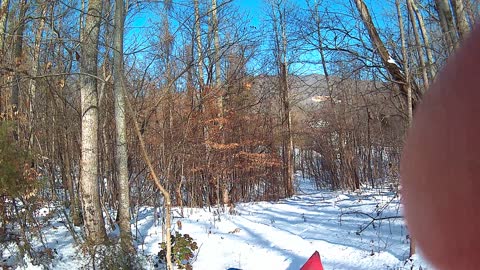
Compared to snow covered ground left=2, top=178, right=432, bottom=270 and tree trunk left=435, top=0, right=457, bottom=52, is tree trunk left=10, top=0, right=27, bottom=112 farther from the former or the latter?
tree trunk left=435, top=0, right=457, bottom=52

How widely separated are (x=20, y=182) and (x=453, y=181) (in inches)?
237

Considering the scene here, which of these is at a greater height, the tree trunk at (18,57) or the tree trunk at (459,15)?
the tree trunk at (18,57)

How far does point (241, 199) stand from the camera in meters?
14.5

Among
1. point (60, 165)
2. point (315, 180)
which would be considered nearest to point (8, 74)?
point (60, 165)

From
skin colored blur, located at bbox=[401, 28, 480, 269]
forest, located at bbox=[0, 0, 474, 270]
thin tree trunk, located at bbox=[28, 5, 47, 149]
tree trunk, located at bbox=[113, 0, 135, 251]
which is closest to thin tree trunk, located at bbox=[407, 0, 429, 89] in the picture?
forest, located at bbox=[0, 0, 474, 270]

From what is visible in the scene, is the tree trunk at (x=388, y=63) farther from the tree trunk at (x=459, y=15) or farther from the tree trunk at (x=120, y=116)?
the tree trunk at (x=120, y=116)

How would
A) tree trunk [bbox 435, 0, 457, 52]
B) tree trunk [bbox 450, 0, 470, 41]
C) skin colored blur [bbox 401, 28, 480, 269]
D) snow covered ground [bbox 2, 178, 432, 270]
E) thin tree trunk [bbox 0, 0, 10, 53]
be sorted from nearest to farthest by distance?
skin colored blur [bbox 401, 28, 480, 269], tree trunk [bbox 450, 0, 470, 41], tree trunk [bbox 435, 0, 457, 52], snow covered ground [bbox 2, 178, 432, 270], thin tree trunk [bbox 0, 0, 10, 53]

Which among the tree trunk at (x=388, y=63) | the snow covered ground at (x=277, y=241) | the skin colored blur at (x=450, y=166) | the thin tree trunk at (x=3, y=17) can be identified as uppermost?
the thin tree trunk at (x=3, y=17)

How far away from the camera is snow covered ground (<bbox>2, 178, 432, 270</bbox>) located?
18.4ft

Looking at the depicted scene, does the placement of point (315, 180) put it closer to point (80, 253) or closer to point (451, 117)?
point (80, 253)

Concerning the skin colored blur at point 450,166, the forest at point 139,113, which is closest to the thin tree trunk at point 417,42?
the forest at point 139,113

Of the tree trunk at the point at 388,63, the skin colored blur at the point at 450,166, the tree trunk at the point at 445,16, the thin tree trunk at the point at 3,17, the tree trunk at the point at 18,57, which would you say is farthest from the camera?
the thin tree trunk at the point at 3,17

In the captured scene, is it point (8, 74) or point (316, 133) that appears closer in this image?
point (8, 74)

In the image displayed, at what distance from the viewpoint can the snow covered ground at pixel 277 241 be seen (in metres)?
5.62
